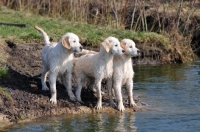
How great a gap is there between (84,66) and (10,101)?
1.85 meters

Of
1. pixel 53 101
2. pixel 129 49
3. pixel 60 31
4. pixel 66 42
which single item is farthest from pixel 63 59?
pixel 60 31

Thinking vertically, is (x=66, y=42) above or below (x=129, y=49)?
above

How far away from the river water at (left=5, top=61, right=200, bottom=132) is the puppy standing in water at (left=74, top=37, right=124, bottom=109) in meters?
0.75

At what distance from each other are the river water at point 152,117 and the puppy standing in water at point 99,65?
747 millimetres

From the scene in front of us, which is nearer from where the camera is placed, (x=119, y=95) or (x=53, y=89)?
(x=53, y=89)

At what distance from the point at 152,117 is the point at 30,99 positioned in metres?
2.59

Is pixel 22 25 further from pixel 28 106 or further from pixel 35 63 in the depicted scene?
pixel 28 106

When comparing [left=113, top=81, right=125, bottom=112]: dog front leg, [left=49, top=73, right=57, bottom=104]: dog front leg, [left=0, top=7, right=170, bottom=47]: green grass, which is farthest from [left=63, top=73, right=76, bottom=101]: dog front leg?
[left=0, top=7, right=170, bottom=47]: green grass

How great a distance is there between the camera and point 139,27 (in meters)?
21.4

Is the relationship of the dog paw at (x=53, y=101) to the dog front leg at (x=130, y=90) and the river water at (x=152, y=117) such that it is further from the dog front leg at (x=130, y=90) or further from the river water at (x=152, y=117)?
the dog front leg at (x=130, y=90)

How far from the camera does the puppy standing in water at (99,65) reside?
11.5m

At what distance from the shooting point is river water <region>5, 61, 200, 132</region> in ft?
34.3

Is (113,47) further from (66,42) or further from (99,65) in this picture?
(66,42)

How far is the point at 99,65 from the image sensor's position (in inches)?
458
